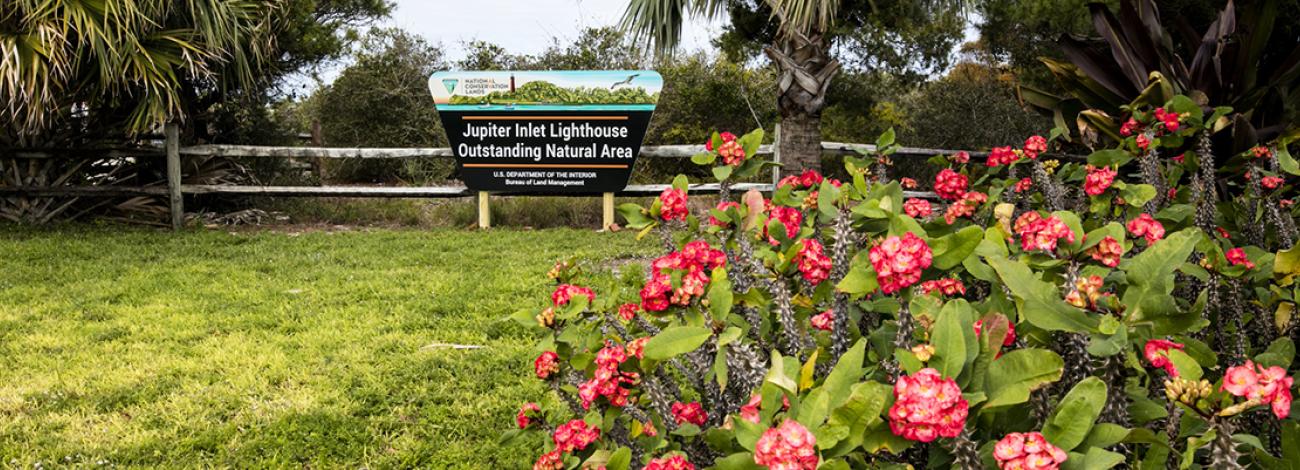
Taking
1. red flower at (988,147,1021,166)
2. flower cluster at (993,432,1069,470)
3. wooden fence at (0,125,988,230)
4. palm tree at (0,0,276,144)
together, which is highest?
palm tree at (0,0,276,144)

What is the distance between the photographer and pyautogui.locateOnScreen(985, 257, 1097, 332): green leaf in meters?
1.06

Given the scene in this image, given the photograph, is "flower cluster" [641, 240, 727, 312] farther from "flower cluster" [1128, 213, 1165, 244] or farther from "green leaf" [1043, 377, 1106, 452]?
"flower cluster" [1128, 213, 1165, 244]

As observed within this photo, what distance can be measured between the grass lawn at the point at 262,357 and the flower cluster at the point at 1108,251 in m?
1.87

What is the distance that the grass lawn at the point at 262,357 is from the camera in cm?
288

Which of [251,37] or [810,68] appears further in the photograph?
[251,37]

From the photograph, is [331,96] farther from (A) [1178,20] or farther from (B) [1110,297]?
(B) [1110,297]

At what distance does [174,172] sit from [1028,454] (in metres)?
9.15

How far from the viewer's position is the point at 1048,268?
4.34 feet

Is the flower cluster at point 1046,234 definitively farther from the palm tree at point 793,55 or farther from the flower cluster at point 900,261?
the palm tree at point 793,55

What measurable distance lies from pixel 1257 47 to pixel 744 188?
20.0ft

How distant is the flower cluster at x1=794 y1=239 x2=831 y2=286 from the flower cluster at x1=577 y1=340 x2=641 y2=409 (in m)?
0.33

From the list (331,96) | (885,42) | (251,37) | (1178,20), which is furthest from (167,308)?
(885,42)

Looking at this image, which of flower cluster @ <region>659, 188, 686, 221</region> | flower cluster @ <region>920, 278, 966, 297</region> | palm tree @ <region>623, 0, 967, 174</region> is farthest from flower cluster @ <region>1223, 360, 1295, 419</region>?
palm tree @ <region>623, 0, 967, 174</region>

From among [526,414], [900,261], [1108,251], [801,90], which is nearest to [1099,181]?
[1108,251]
